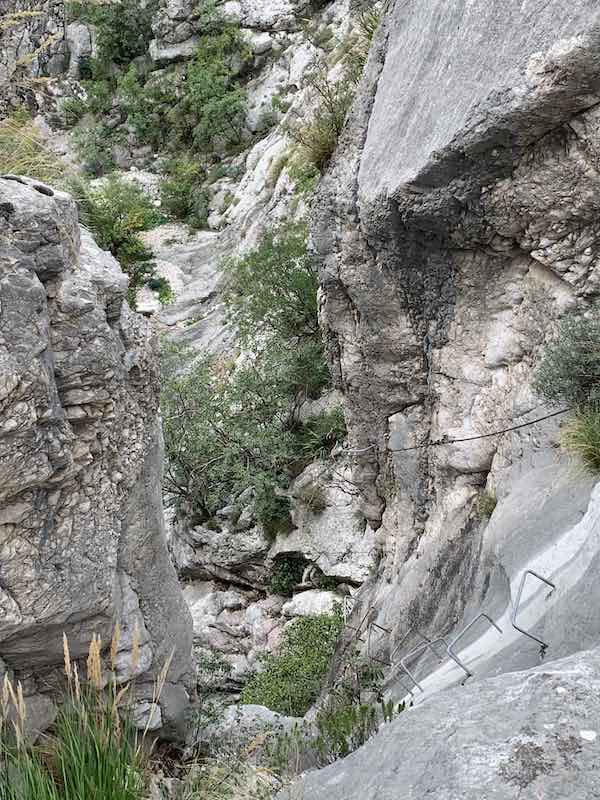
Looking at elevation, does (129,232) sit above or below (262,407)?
above

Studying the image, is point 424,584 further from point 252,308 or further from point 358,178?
point 252,308

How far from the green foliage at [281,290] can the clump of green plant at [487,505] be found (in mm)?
9424

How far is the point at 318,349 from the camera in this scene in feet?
47.6

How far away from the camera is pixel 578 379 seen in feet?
15.3

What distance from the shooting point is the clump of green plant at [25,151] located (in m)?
5.25

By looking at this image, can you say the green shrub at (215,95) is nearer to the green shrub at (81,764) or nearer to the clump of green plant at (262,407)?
the clump of green plant at (262,407)

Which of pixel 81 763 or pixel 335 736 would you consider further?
pixel 335 736

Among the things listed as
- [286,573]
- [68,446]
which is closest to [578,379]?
[68,446]

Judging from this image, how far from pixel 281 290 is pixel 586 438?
1123cm

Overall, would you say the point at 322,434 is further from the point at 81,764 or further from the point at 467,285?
the point at 81,764

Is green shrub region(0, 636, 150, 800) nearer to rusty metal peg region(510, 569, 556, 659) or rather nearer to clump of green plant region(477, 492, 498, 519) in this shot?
rusty metal peg region(510, 569, 556, 659)

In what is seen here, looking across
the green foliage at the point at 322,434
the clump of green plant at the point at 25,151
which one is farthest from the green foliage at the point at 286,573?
the clump of green plant at the point at 25,151

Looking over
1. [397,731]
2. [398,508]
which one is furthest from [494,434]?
[397,731]

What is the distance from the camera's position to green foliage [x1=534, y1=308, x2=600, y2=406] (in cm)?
453
